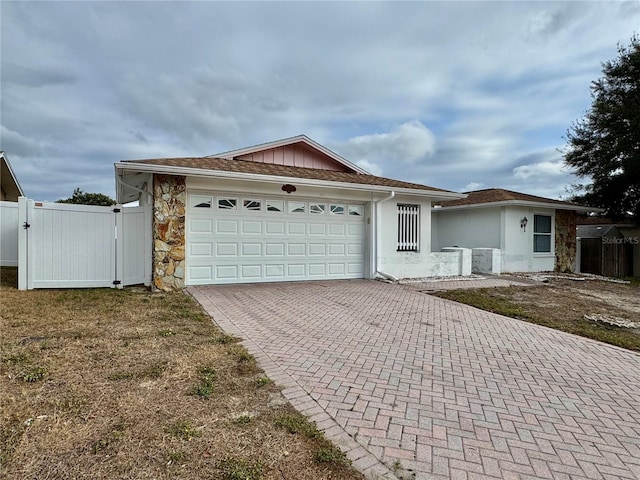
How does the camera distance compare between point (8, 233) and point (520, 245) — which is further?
point (520, 245)

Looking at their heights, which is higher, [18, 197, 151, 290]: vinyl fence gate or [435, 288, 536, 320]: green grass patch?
[18, 197, 151, 290]: vinyl fence gate

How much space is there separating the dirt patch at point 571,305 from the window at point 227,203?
580 centimetres

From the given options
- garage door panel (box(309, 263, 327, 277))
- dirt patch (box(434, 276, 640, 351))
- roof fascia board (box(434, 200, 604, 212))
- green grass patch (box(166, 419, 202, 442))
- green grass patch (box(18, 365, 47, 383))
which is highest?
roof fascia board (box(434, 200, 604, 212))

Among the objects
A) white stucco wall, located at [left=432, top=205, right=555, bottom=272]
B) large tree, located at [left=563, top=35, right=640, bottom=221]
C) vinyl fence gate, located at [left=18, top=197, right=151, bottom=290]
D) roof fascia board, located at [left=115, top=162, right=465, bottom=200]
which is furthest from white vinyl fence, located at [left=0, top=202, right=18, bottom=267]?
large tree, located at [left=563, top=35, right=640, bottom=221]

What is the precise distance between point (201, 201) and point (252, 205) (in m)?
Answer: 1.34

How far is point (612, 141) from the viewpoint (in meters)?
16.6

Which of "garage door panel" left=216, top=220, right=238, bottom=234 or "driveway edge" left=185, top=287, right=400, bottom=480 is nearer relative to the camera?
"driveway edge" left=185, top=287, right=400, bottom=480

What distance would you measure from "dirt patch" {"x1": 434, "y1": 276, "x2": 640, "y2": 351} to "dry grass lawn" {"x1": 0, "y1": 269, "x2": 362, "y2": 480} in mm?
5346

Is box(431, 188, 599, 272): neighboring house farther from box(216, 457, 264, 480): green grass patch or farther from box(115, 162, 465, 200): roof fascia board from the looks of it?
box(216, 457, 264, 480): green grass patch

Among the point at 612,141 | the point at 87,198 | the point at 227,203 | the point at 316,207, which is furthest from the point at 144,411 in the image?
the point at 87,198

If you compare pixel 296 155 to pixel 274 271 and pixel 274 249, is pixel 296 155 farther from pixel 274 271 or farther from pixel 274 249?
pixel 274 271

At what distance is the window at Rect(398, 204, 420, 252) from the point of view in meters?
11.6

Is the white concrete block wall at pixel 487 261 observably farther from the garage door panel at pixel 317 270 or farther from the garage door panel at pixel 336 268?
the garage door panel at pixel 317 270

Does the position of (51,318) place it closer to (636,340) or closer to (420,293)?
(420,293)
